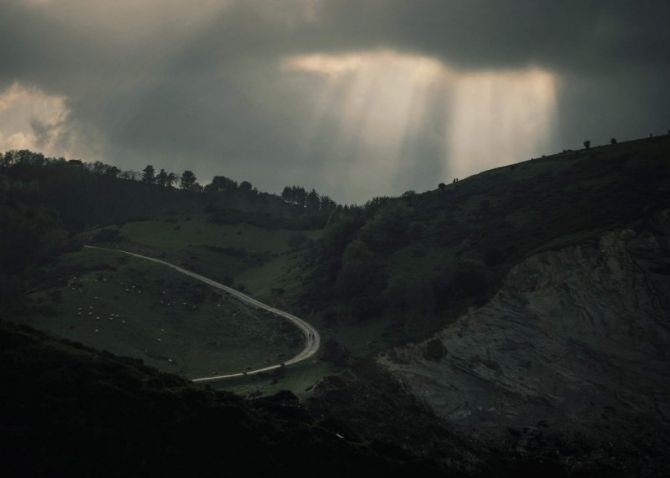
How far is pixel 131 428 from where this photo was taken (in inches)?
1708

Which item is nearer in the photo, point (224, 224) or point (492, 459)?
point (492, 459)

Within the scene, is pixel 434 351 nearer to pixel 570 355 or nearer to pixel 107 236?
pixel 570 355

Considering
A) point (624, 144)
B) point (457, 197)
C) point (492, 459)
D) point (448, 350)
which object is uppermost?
point (624, 144)

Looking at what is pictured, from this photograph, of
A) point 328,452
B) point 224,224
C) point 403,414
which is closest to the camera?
point 328,452

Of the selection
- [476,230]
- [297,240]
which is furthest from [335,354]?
[297,240]

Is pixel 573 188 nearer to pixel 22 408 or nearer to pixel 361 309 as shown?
pixel 361 309

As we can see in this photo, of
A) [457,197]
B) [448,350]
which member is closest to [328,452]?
[448,350]

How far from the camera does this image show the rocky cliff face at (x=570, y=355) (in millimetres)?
71625

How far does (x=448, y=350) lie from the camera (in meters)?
81.6

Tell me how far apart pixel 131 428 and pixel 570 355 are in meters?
54.7

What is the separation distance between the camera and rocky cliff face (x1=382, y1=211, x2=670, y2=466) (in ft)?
235

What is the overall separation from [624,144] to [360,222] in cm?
5330

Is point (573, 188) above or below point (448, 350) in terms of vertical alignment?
above

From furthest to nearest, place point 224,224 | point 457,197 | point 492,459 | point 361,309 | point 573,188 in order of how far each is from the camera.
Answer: point 224,224, point 457,197, point 573,188, point 361,309, point 492,459
